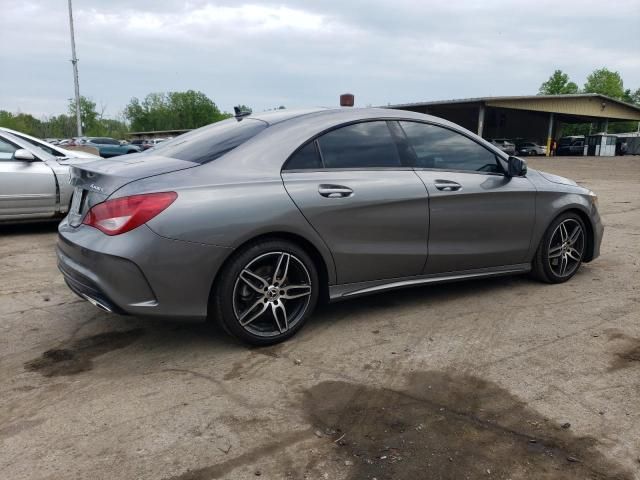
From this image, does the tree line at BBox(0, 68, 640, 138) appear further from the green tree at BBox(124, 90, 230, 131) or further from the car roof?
the car roof

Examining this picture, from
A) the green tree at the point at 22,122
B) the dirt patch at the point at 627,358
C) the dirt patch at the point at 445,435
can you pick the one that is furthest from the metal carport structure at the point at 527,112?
the green tree at the point at 22,122

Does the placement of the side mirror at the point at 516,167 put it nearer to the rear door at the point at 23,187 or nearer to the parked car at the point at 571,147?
the rear door at the point at 23,187

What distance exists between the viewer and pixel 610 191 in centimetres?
1462

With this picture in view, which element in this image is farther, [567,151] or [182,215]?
[567,151]

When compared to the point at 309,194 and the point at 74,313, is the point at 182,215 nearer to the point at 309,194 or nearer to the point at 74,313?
the point at 309,194

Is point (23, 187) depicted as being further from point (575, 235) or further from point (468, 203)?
point (575, 235)

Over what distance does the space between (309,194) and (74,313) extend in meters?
2.09

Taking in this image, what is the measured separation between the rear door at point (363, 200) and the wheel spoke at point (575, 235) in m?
1.78

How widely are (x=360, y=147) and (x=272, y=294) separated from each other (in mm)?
1250

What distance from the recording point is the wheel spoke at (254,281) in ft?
11.3

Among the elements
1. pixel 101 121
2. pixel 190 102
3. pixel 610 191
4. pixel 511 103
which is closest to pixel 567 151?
pixel 511 103

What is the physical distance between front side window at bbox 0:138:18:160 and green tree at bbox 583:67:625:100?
98.0 metres

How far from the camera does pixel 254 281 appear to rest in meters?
3.52

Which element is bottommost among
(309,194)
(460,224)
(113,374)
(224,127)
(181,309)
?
(113,374)
